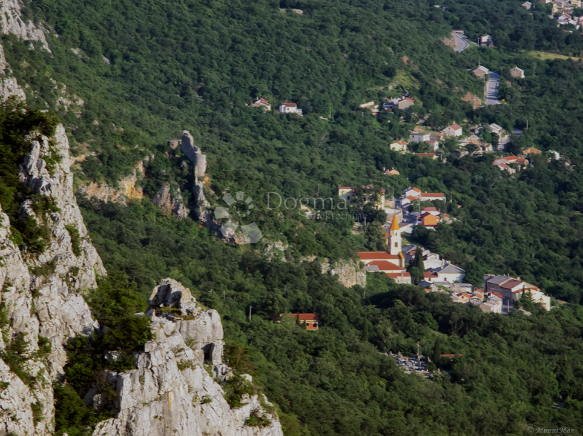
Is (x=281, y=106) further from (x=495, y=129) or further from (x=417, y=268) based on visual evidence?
(x=417, y=268)

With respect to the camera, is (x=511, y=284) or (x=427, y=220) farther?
(x=427, y=220)

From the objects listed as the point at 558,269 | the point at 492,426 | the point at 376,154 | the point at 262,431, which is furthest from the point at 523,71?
the point at 262,431

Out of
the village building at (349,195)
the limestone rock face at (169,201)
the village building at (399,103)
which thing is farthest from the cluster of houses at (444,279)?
the village building at (399,103)

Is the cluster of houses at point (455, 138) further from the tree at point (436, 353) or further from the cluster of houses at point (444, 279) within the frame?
the tree at point (436, 353)

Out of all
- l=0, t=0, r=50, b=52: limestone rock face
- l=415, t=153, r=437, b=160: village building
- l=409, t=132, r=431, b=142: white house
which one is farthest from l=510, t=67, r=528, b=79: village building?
l=0, t=0, r=50, b=52: limestone rock face

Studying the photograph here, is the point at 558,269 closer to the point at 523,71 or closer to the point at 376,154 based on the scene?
the point at 376,154

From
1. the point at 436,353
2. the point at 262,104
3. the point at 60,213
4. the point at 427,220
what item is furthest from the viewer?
the point at 262,104

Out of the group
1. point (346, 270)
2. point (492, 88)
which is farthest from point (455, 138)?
point (346, 270)
